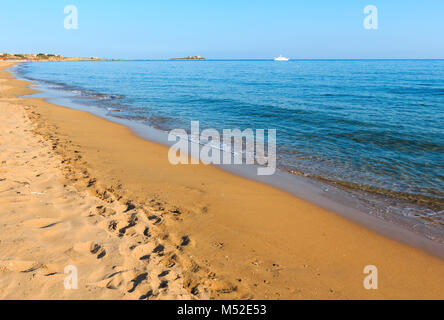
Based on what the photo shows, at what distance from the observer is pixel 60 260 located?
11.9 feet

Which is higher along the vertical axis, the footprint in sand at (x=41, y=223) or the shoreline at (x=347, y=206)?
the footprint in sand at (x=41, y=223)

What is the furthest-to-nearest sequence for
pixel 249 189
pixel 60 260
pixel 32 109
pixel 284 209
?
pixel 32 109, pixel 249 189, pixel 284 209, pixel 60 260

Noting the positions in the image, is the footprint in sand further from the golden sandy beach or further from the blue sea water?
the blue sea water

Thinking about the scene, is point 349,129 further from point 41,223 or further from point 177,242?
point 41,223

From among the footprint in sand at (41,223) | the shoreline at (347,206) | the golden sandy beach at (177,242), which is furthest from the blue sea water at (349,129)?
the footprint in sand at (41,223)

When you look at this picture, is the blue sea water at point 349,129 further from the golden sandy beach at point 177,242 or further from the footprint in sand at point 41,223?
the footprint in sand at point 41,223

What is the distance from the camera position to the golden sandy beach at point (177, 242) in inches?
135

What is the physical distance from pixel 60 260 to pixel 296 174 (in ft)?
20.2

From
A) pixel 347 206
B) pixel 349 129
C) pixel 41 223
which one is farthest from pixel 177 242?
pixel 349 129

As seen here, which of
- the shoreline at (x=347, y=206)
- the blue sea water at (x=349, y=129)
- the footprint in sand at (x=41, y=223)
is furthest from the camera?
the blue sea water at (x=349, y=129)

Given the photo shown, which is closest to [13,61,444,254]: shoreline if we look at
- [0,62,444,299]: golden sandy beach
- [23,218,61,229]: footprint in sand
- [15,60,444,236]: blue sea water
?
[0,62,444,299]: golden sandy beach

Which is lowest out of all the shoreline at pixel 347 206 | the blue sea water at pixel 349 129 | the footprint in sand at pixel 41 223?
the shoreline at pixel 347 206
